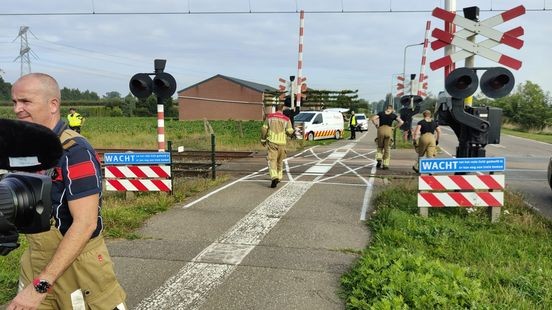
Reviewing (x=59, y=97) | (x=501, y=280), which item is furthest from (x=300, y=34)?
(x=59, y=97)

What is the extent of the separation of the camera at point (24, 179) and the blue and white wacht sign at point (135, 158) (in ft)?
20.9

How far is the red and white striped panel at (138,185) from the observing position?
831 centimetres

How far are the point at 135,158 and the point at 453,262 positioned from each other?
19.0 ft

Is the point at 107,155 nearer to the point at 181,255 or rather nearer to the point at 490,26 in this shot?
the point at 181,255

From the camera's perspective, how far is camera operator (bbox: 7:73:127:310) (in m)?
2.12

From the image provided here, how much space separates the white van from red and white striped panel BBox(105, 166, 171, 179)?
45.7 ft

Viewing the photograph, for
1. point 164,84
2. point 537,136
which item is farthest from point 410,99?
point 537,136

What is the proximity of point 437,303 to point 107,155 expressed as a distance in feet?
21.4

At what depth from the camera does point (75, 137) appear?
7.53 ft

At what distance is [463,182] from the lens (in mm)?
6758

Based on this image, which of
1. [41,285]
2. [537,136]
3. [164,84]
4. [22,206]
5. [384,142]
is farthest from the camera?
[537,136]

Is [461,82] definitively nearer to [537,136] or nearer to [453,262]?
[453,262]

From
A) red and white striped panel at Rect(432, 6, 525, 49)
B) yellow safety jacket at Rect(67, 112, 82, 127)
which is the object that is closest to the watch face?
red and white striped panel at Rect(432, 6, 525, 49)

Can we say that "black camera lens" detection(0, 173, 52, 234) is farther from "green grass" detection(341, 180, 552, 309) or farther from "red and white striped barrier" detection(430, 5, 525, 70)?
"red and white striped barrier" detection(430, 5, 525, 70)
